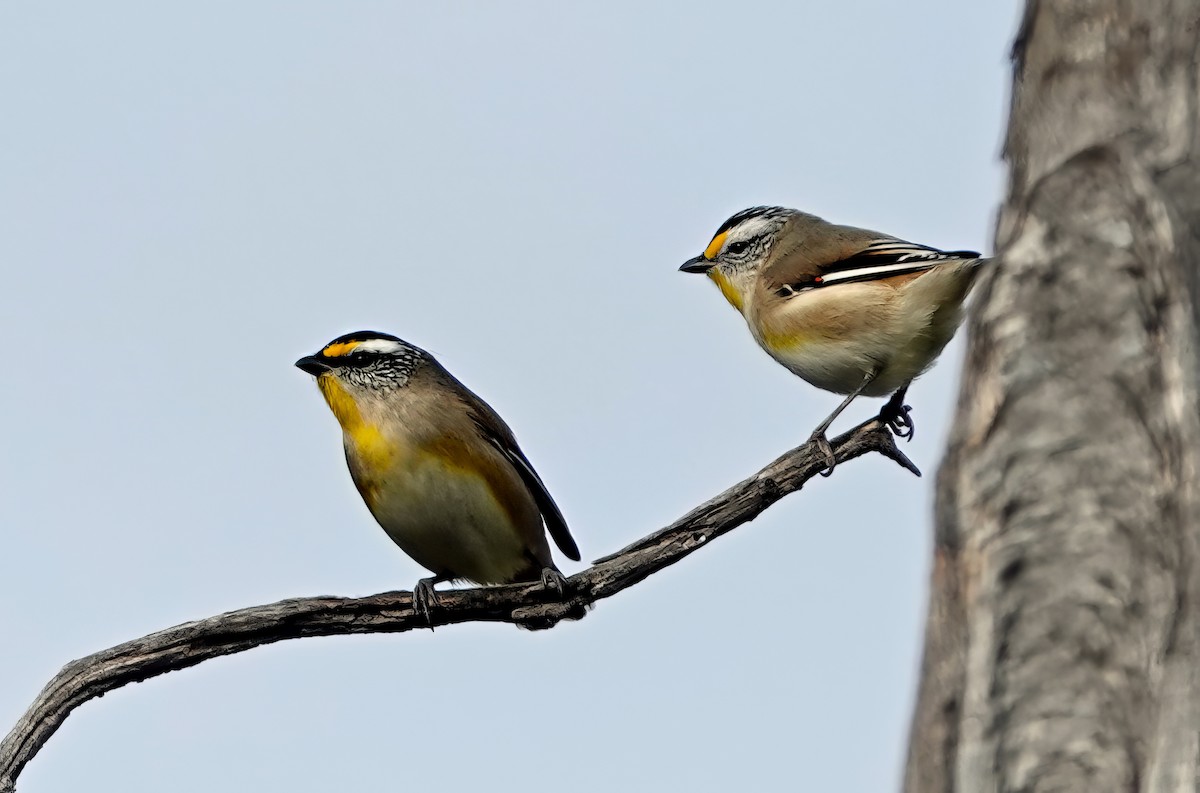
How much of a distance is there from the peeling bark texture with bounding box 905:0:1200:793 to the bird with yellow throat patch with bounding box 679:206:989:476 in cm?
440

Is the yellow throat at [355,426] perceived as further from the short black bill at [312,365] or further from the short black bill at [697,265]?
the short black bill at [697,265]

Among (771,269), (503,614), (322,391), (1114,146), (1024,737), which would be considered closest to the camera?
(1024,737)

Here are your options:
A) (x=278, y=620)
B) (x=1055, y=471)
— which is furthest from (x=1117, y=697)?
(x=278, y=620)

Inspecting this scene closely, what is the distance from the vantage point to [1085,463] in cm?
351

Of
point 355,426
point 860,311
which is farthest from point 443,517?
point 860,311

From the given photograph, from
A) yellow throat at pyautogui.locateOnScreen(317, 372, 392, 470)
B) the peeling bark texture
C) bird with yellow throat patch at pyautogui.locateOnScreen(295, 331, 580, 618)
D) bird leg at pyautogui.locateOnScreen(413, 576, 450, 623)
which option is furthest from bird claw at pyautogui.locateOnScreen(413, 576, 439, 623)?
the peeling bark texture

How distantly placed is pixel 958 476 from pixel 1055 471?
0.25 meters

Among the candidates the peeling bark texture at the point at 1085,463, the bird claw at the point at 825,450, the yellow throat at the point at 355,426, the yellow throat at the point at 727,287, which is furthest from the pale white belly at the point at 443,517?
the peeling bark texture at the point at 1085,463

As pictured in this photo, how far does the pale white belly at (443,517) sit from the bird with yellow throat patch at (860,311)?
218 centimetres

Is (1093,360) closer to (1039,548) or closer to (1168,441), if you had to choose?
(1168,441)

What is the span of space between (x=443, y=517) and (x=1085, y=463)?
581 centimetres

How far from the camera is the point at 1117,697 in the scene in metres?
3.37

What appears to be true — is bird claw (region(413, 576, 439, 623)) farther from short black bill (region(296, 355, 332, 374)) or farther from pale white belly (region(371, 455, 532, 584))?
short black bill (region(296, 355, 332, 374))

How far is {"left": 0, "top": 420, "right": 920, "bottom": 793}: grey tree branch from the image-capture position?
6.96 m
